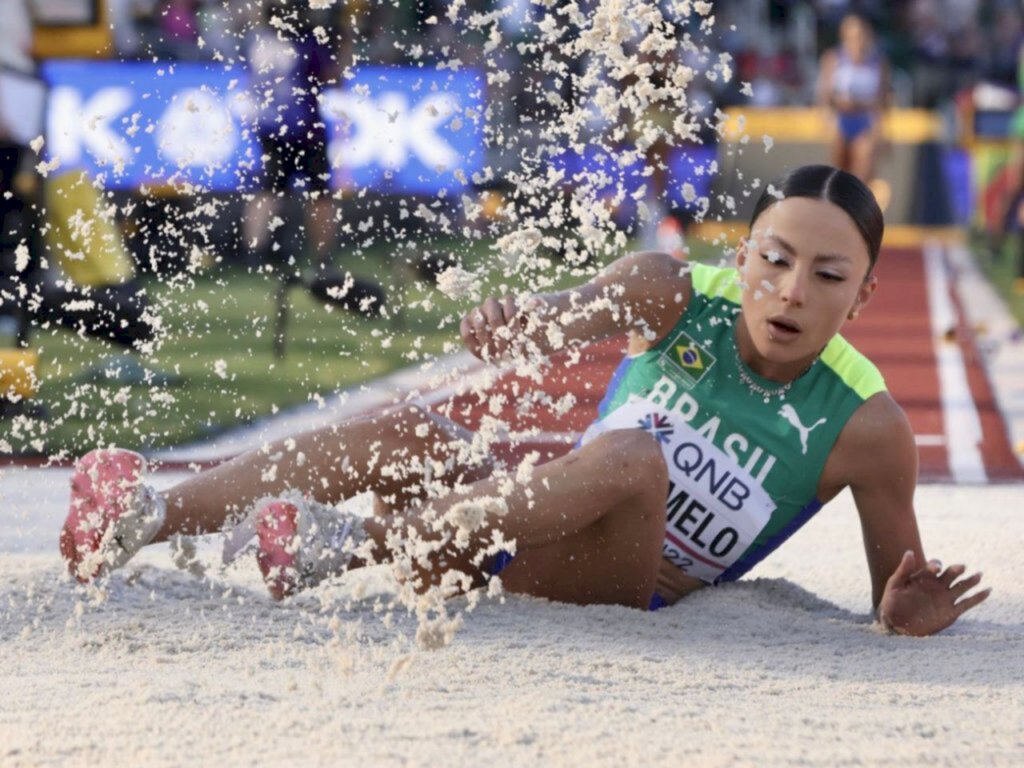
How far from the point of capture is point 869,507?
3.68 metres

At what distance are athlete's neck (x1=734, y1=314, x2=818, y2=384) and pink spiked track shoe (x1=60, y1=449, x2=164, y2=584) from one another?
1193 mm

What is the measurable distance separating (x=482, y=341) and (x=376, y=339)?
6808 mm

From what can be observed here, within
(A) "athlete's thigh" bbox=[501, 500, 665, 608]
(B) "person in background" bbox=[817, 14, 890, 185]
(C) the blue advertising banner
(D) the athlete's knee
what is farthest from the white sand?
(B) "person in background" bbox=[817, 14, 890, 185]

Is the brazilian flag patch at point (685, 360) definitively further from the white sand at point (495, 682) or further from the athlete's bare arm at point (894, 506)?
the white sand at point (495, 682)

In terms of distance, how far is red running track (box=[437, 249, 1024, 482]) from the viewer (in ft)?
20.4

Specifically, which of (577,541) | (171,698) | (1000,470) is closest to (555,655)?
(577,541)

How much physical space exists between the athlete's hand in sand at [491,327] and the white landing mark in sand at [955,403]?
2.98 meters

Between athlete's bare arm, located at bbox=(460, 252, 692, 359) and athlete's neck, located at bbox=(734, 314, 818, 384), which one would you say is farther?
athlete's neck, located at bbox=(734, 314, 818, 384)

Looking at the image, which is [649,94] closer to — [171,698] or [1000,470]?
[171,698]

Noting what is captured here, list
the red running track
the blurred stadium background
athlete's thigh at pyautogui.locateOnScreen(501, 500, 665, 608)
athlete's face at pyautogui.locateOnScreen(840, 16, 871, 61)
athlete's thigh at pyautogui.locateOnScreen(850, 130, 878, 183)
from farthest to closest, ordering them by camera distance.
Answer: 1. athlete's face at pyautogui.locateOnScreen(840, 16, 871, 61)
2. athlete's thigh at pyautogui.locateOnScreen(850, 130, 878, 183)
3. the blurred stadium background
4. the red running track
5. athlete's thigh at pyautogui.locateOnScreen(501, 500, 665, 608)

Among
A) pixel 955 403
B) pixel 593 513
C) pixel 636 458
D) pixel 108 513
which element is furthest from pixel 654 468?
pixel 955 403

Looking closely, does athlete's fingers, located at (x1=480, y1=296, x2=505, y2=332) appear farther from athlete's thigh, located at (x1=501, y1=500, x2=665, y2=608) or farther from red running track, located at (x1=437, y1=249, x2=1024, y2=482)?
athlete's thigh, located at (x1=501, y1=500, x2=665, y2=608)

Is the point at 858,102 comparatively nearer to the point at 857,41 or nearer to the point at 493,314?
the point at 857,41

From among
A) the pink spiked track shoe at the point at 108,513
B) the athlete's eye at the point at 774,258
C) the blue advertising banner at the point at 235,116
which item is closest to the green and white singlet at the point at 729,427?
the athlete's eye at the point at 774,258
